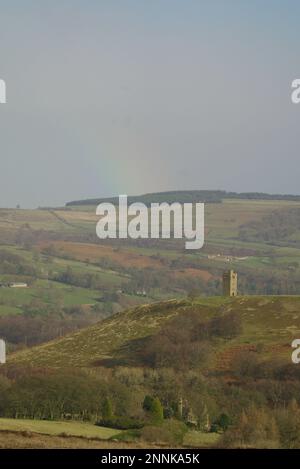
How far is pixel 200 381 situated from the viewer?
294 ft

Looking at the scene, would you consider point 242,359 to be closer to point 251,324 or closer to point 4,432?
point 251,324

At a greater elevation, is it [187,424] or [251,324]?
[251,324]

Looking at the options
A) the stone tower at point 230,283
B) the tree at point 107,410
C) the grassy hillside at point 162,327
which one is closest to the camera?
the tree at point 107,410

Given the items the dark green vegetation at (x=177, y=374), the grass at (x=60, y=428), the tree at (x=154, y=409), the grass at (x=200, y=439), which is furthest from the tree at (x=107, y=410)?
the grass at (x=200, y=439)

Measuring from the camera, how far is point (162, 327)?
116 m

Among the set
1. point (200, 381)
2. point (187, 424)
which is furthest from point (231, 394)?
point (187, 424)

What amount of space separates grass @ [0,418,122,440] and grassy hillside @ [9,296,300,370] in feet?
110

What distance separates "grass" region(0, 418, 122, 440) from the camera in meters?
60.5

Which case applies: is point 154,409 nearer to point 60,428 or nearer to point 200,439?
point 200,439

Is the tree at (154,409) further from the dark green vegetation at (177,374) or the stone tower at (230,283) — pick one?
the stone tower at (230,283)

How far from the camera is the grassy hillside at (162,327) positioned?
106 meters

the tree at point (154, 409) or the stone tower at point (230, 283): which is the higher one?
the stone tower at point (230, 283)

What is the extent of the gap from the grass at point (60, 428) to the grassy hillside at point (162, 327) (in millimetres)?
33532
